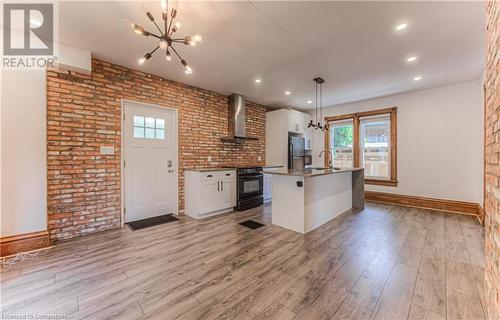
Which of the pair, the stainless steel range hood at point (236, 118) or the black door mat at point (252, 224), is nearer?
the black door mat at point (252, 224)

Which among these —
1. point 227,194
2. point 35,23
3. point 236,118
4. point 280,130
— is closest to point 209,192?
point 227,194

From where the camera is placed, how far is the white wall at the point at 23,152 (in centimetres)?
245

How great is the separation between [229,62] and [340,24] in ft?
5.52

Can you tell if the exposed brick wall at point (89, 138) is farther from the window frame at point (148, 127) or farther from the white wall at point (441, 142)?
the white wall at point (441, 142)

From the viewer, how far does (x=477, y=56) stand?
10.0 ft

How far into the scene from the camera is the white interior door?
3.57 metres

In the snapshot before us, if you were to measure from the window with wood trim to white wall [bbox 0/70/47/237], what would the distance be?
20.6 ft

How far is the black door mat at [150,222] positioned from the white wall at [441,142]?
5.18m

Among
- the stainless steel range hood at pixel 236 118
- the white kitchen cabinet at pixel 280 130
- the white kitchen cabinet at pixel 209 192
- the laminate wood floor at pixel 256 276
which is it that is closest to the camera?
the laminate wood floor at pixel 256 276

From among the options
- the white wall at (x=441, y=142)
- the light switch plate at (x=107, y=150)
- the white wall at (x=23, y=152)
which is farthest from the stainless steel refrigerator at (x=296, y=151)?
the white wall at (x=23, y=152)

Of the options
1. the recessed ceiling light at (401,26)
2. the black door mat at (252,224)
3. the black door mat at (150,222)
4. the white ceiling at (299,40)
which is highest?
the white ceiling at (299,40)

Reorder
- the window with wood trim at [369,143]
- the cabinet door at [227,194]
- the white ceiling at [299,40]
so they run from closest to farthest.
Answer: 1. the white ceiling at [299,40]
2. the cabinet door at [227,194]
3. the window with wood trim at [369,143]

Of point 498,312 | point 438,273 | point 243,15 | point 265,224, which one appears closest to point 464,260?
point 438,273

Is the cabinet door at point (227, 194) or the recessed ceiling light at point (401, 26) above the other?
the recessed ceiling light at point (401, 26)
